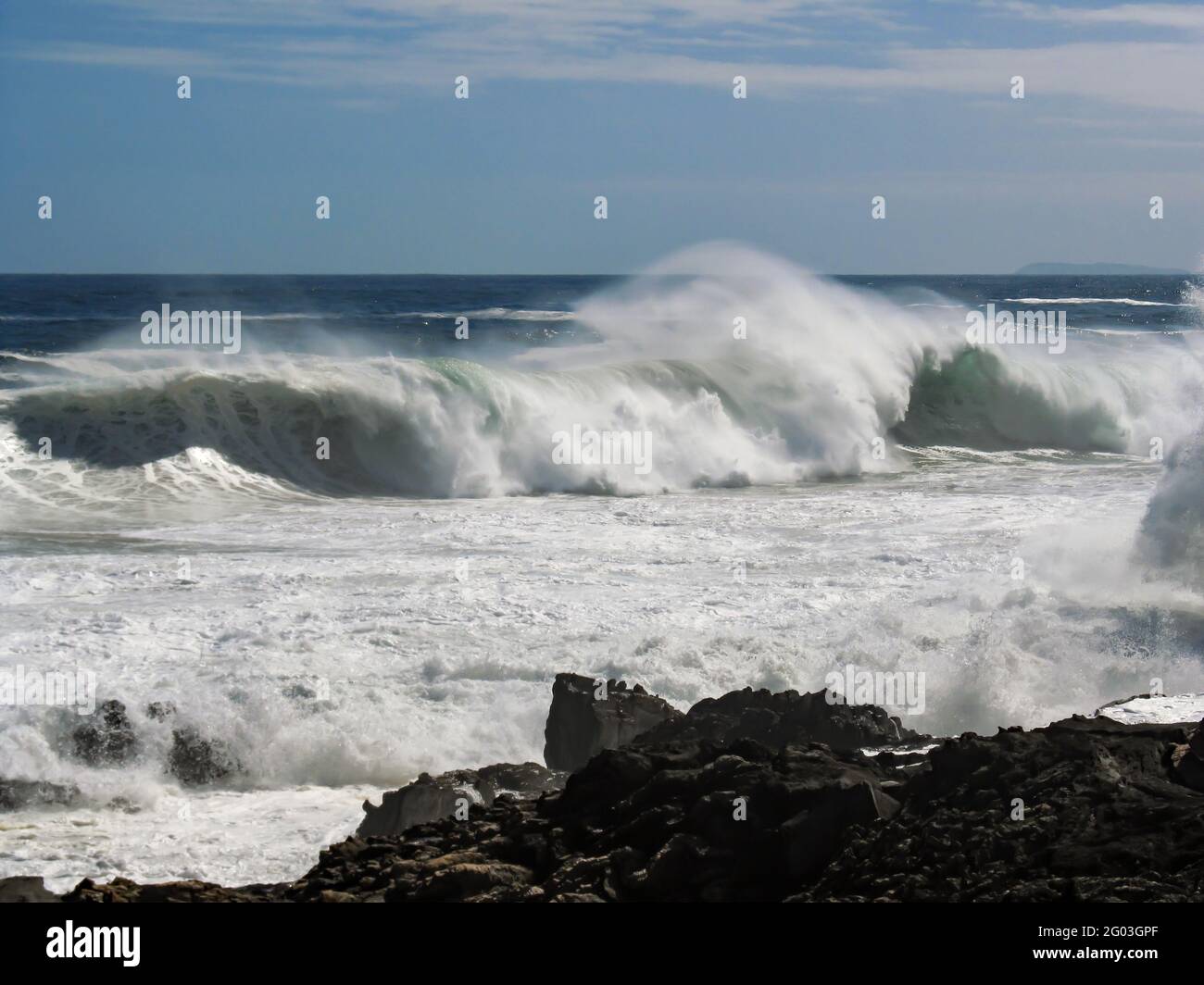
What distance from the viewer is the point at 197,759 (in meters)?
9.68

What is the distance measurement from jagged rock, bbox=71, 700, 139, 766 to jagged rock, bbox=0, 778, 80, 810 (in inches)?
13.2

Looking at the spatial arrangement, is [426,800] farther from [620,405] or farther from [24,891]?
[620,405]

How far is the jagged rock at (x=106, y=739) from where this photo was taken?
9508 millimetres

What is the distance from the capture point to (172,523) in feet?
59.5

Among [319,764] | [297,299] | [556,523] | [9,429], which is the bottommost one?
[319,764]

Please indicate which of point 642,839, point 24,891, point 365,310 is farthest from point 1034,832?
point 365,310

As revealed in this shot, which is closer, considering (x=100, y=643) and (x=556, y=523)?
(x=100, y=643)

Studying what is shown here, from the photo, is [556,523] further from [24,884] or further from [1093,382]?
[1093,382]
